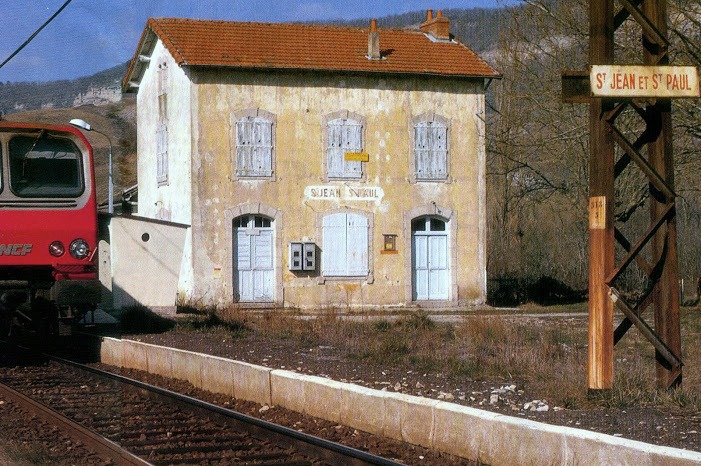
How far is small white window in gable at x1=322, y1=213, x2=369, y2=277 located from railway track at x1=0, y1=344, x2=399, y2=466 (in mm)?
16204

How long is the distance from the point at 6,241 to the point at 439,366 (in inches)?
224

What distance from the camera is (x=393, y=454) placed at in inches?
292

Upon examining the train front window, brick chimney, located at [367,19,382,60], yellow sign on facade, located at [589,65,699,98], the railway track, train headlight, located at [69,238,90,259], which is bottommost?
the railway track

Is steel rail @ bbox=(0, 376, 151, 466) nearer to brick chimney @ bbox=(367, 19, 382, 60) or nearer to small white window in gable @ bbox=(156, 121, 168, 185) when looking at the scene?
small white window in gable @ bbox=(156, 121, 168, 185)

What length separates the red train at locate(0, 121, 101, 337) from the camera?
483 inches

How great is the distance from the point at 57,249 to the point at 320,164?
15.9 m

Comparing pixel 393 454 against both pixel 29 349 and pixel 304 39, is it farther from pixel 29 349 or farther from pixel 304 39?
pixel 304 39

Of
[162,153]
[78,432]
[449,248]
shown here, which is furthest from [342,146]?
[78,432]

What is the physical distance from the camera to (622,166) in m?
9.55

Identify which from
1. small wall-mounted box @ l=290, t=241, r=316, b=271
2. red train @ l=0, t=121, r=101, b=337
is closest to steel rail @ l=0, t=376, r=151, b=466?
red train @ l=0, t=121, r=101, b=337

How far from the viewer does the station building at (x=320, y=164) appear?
88.6ft

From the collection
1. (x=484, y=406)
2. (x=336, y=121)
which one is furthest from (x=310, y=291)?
(x=484, y=406)

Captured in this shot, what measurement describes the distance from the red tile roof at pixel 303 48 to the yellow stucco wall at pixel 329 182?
437 millimetres

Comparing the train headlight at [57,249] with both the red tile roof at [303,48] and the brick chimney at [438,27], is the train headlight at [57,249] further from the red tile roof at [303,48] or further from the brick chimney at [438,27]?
the brick chimney at [438,27]
